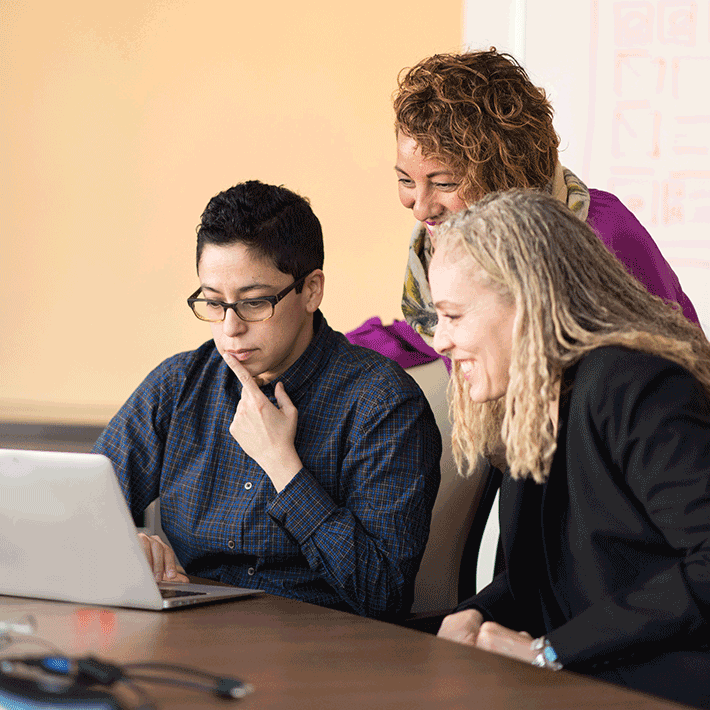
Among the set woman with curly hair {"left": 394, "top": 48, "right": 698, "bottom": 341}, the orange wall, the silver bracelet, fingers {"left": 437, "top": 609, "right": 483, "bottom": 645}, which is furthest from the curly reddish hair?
the orange wall

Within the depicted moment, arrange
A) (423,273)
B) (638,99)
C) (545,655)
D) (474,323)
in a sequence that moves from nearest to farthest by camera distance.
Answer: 1. (545,655)
2. (474,323)
3. (423,273)
4. (638,99)

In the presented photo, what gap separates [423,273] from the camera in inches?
83.3

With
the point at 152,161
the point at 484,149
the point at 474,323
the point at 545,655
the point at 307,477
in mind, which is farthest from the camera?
the point at 152,161

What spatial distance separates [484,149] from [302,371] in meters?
0.53

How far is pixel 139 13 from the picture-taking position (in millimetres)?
2916

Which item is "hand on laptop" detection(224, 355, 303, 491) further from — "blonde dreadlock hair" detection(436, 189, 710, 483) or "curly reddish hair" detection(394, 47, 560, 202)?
"curly reddish hair" detection(394, 47, 560, 202)

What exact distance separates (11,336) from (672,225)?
1.99 metres

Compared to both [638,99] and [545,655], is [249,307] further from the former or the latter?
[638,99]

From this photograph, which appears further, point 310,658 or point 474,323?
point 474,323

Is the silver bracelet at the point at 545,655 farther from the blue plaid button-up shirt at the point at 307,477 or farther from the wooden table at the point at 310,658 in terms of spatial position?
the blue plaid button-up shirt at the point at 307,477

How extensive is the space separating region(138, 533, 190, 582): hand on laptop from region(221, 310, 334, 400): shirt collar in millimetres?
338

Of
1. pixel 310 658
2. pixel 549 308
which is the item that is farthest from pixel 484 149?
pixel 310 658

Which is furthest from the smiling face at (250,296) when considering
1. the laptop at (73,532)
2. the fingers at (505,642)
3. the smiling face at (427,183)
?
the fingers at (505,642)

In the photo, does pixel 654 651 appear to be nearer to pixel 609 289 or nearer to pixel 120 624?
pixel 609 289
